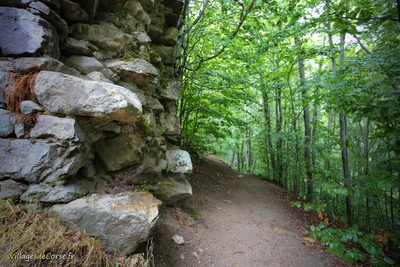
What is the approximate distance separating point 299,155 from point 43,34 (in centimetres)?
868

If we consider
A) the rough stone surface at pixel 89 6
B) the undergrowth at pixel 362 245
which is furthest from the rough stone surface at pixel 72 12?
the undergrowth at pixel 362 245

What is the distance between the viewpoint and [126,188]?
3107 mm

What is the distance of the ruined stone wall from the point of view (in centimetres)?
232

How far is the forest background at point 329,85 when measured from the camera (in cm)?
352

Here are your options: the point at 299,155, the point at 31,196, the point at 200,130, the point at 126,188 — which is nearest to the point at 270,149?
the point at 299,155

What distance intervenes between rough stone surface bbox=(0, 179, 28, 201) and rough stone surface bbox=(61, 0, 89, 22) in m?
2.53

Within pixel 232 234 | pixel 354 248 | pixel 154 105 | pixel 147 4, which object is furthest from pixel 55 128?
pixel 354 248

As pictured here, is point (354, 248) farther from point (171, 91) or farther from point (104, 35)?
point (104, 35)

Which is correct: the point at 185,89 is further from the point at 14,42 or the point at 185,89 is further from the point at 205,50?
the point at 14,42

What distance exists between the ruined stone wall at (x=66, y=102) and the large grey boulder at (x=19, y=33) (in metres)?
0.01

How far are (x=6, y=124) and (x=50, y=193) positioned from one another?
1003mm

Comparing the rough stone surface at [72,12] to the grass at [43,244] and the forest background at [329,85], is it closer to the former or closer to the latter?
the grass at [43,244]

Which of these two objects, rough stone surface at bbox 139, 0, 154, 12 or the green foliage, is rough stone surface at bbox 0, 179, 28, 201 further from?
the green foliage

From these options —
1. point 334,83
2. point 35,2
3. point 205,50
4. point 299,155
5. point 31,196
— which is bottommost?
point 299,155
